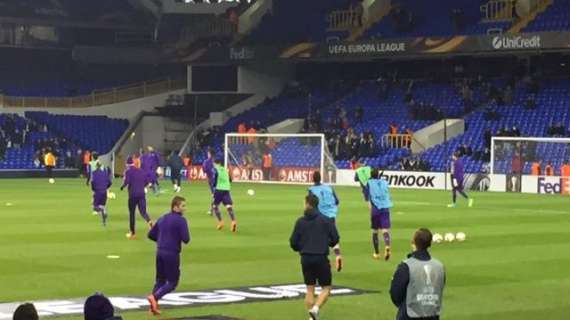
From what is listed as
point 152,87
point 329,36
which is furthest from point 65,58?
point 329,36

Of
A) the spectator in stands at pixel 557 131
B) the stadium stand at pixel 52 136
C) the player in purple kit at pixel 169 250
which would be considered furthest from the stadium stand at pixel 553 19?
the player in purple kit at pixel 169 250

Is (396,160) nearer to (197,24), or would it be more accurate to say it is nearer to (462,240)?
(197,24)

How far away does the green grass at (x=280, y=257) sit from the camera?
18.1 m

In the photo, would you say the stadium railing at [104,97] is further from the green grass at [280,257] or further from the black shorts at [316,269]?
the black shorts at [316,269]

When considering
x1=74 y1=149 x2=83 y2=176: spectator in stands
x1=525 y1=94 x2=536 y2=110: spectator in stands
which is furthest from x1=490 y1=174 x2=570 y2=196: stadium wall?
x1=74 y1=149 x2=83 y2=176: spectator in stands

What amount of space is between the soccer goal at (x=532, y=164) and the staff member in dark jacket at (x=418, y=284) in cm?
4191

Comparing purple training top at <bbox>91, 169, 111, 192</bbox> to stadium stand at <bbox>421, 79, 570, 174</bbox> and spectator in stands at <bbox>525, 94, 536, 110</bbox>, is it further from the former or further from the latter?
spectator in stands at <bbox>525, 94, 536, 110</bbox>

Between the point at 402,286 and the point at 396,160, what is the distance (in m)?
50.8

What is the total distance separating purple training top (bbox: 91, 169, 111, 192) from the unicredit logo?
33.3m

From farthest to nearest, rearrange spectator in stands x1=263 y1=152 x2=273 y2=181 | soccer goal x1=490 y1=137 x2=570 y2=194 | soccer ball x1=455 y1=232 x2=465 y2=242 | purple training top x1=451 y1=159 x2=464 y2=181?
1. spectator in stands x1=263 y1=152 x2=273 y2=181
2. soccer goal x1=490 y1=137 x2=570 y2=194
3. purple training top x1=451 y1=159 x2=464 y2=181
4. soccer ball x1=455 y1=232 x2=465 y2=242

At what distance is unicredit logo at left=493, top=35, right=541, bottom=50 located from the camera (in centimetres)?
5988

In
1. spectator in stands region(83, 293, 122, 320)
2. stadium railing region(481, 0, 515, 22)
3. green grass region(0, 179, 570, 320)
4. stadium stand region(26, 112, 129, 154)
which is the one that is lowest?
green grass region(0, 179, 570, 320)

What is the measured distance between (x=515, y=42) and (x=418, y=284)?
2014 inches

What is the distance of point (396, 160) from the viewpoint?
6156cm
